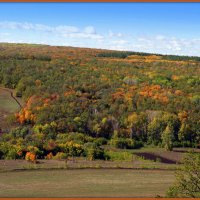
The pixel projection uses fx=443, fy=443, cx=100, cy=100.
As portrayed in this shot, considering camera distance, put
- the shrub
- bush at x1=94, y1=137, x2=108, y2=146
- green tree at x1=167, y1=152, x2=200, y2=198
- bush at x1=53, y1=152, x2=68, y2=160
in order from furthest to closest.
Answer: bush at x1=94, y1=137, x2=108, y2=146, bush at x1=53, y1=152, x2=68, y2=160, the shrub, green tree at x1=167, y1=152, x2=200, y2=198

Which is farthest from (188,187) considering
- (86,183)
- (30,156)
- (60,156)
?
(60,156)

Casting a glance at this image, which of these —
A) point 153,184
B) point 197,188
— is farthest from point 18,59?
point 197,188

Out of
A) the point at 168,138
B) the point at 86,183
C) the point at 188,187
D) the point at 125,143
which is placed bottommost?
the point at 125,143

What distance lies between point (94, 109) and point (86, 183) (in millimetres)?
47947

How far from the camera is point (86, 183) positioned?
43.8m

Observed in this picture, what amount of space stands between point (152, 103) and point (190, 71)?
44925 mm

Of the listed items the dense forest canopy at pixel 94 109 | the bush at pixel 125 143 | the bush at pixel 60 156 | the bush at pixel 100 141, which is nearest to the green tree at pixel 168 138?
the dense forest canopy at pixel 94 109

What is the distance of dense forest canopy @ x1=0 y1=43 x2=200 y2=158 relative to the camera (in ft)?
241

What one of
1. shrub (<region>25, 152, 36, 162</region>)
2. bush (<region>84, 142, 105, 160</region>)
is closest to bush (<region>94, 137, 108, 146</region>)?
bush (<region>84, 142, 105, 160</region>)

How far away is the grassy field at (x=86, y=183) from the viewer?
39.2 metres

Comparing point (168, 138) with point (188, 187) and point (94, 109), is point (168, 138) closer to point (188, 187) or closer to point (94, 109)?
point (94, 109)

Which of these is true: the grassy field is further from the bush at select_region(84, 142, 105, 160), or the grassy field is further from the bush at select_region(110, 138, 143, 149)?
the bush at select_region(110, 138, 143, 149)

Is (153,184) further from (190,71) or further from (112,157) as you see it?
(190,71)

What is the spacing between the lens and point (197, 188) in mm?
28297
